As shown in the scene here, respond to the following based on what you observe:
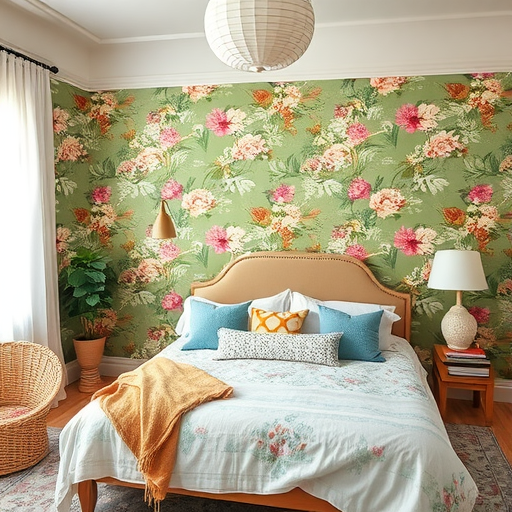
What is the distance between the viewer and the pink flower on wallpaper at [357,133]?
12.9 ft

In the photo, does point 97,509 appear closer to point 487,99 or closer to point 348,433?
point 348,433

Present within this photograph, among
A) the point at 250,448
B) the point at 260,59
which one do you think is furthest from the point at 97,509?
the point at 260,59

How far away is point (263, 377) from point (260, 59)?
1709 mm

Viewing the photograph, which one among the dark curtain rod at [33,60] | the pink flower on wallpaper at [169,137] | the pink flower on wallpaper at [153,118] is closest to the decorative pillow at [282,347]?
the pink flower on wallpaper at [169,137]

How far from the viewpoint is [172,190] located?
4.28 meters

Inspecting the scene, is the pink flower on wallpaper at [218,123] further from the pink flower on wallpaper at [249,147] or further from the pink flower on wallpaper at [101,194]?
the pink flower on wallpaper at [101,194]

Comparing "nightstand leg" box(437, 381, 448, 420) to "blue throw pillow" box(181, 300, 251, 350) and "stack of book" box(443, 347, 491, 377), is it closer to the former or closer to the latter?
"stack of book" box(443, 347, 491, 377)

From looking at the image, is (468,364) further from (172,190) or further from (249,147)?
(172,190)

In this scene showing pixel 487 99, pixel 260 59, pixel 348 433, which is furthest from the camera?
pixel 487 99

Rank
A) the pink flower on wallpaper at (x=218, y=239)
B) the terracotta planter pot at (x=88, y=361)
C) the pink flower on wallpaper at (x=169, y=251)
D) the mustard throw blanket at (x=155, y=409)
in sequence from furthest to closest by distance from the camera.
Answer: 1. the pink flower on wallpaper at (x=169, y=251)
2. the pink flower on wallpaper at (x=218, y=239)
3. the terracotta planter pot at (x=88, y=361)
4. the mustard throw blanket at (x=155, y=409)

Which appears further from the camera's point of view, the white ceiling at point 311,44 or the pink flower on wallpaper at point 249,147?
the pink flower on wallpaper at point 249,147

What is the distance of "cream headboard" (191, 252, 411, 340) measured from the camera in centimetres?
390

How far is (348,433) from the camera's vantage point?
2238 mm

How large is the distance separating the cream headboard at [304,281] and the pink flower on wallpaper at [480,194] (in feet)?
2.84
